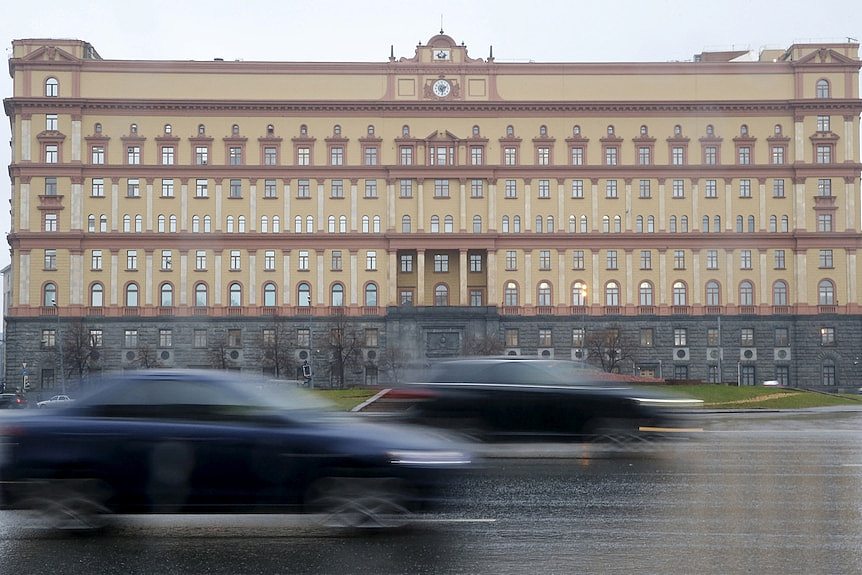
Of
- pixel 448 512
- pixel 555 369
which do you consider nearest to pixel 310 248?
pixel 555 369

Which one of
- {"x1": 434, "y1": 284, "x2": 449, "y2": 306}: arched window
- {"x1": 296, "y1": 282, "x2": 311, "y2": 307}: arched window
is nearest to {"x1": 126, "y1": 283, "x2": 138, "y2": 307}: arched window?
{"x1": 296, "y1": 282, "x2": 311, "y2": 307}: arched window

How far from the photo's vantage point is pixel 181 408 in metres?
11.9

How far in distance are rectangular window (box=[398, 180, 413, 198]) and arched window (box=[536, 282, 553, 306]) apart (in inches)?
529

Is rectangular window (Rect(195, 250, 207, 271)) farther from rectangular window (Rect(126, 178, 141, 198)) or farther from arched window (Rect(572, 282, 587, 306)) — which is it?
arched window (Rect(572, 282, 587, 306))

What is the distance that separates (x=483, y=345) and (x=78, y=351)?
3072cm

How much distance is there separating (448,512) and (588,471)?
4725 millimetres

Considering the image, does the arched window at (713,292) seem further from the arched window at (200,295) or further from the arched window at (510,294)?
the arched window at (200,295)

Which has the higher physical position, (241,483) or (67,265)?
(67,265)

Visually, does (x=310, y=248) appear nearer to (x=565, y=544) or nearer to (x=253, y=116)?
(x=253, y=116)

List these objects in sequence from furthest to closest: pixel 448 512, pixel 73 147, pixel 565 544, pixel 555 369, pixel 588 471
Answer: pixel 73 147
pixel 555 369
pixel 588 471
pixel 448 512
pixel 565 544

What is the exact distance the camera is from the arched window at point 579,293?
296 feet

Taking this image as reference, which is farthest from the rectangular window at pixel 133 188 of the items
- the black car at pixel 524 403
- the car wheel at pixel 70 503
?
the car wheel at pixel 70 503

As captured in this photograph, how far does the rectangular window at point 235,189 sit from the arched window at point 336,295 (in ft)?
36.4

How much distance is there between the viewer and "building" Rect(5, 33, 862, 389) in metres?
88.7
